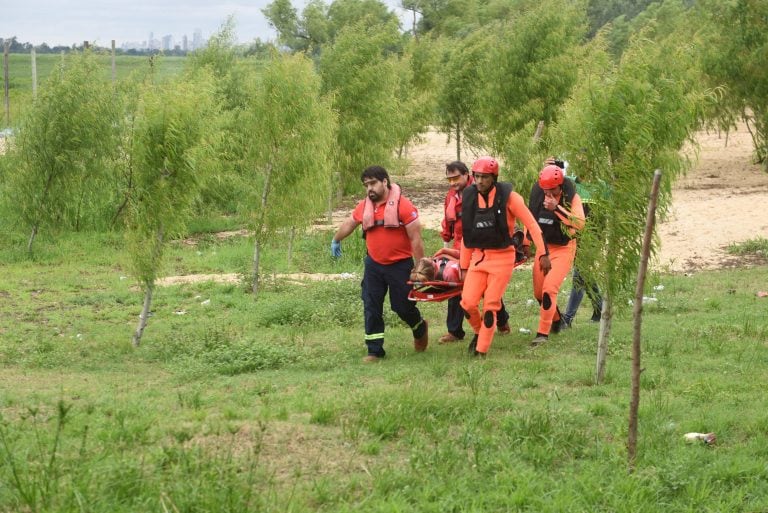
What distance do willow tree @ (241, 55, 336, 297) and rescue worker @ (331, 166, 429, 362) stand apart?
18.9 ft

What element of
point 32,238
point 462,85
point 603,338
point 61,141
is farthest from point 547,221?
point 462,85

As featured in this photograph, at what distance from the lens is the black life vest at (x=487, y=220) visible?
29.7 ft

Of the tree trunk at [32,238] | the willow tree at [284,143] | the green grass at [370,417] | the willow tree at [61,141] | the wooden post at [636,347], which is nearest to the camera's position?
the green grass at [370,417]

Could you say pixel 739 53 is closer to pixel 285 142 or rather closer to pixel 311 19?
pixel 285 142

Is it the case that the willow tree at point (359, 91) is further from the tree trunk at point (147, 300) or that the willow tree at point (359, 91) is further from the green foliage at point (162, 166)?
the tree trunk at point (147, 300)

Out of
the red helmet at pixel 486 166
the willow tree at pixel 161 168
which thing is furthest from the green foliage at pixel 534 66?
the red helmet at pixel 486 166

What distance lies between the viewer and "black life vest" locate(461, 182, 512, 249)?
904 centimetres

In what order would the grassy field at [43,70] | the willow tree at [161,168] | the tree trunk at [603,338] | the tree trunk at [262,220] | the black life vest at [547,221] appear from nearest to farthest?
1. the tree trunk at [603,338]
2. the black life vest at [547,221]
3. the willow tree at [161,168]
4. the tree trunk at [262,220]
5. the grassy field at [43,70]

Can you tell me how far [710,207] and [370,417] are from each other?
19.6m

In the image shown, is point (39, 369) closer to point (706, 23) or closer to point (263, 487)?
point (263, 487)

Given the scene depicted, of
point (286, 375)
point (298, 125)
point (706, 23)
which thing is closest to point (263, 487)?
point (286, 375)

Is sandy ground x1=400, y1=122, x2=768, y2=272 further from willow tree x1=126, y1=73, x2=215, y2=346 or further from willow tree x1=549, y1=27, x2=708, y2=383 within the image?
willow tree x1=126, y1=73, x2=215, y2=346

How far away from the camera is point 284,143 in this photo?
599 inches

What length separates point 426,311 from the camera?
44.1ft
